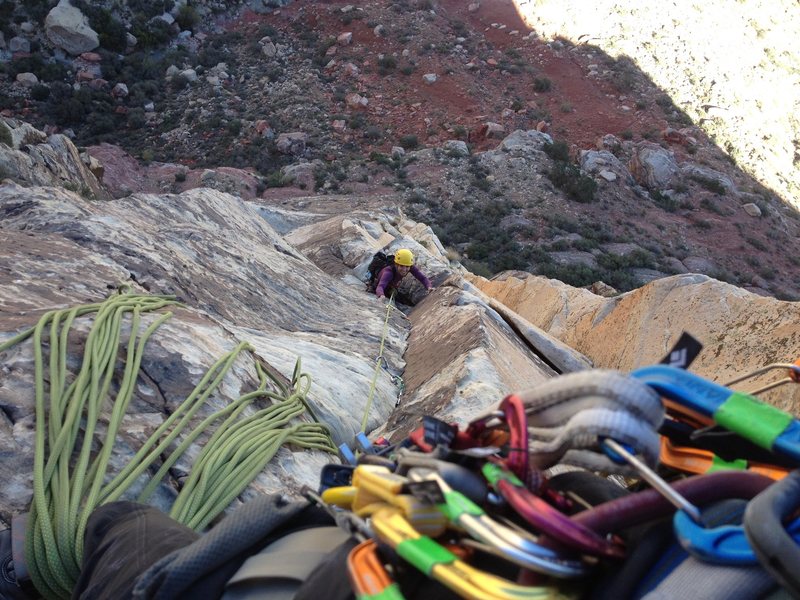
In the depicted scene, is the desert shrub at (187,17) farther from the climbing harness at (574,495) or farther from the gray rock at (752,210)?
the climbing harness at (574,495)

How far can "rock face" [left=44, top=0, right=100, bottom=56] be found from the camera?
28.2 m

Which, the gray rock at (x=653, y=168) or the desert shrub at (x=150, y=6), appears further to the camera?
the desert shrub at (x=150, y=6)

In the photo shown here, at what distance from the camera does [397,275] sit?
315 inches

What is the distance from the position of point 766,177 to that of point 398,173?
672 inches

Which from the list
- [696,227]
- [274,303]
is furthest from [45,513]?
[696,227]

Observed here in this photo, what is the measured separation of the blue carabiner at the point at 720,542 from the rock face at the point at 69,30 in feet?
109

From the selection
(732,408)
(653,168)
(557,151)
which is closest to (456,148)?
(557,151)

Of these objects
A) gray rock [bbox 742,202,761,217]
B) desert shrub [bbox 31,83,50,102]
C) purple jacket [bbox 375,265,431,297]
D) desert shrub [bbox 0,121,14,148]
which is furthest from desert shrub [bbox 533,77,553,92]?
purple jacket [bbox 375,265,431,297]

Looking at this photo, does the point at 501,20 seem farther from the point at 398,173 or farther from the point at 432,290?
the point at 432,290

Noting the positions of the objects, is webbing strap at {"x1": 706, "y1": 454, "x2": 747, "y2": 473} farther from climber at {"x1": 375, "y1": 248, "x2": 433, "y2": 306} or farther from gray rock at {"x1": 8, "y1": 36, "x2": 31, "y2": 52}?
gray rock at {"x1": 8, "y1": 36, "x2": 31, "y2": 52}

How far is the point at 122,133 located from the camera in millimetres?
26562

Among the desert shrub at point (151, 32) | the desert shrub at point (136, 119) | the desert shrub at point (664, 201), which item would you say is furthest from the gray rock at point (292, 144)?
the desert shrub at point (664, 201)

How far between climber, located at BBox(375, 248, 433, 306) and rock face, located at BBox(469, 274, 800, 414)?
180 centimetres

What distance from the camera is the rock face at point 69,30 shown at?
92.6 feet
